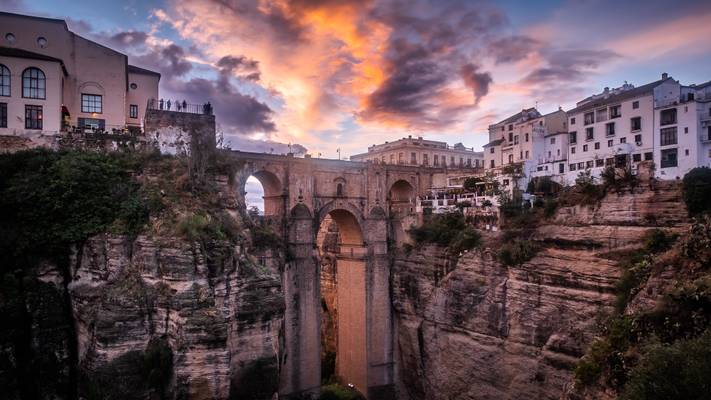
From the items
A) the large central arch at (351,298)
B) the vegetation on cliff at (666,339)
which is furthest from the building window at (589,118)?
the large central arch at (351,298)

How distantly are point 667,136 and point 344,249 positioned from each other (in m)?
19.5

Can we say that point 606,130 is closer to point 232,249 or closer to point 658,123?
point 658,123

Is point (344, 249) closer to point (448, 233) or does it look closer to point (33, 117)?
point (448, 233)

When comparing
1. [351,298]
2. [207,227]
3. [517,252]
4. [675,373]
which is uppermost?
[207,227]

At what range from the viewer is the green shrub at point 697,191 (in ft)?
65.1

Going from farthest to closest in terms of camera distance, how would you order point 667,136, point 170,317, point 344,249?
point 344,249
point 667,136
point 170,317

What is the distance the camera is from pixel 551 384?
838 inches

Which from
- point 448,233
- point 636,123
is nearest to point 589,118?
point 636,123

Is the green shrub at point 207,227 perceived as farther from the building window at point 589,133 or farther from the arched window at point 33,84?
the building window at point 589,133

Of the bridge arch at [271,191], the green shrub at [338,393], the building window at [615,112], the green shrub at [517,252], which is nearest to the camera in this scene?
the green shrub at [517,252]

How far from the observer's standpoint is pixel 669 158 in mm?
25359

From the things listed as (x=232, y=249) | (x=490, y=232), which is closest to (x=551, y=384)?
(x=490, y=232)

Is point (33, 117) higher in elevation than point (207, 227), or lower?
higher

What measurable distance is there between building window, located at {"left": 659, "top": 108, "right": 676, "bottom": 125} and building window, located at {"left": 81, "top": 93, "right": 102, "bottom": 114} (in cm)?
2794
